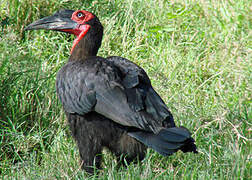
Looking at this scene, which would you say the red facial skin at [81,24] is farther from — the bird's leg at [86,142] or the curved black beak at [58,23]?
the bird's leg at [86,142]

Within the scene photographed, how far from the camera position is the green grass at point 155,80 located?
3.57 meters

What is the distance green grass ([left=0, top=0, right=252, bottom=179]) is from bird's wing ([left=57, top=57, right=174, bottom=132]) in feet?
1.15

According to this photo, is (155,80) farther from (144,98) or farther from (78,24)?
(144,98)

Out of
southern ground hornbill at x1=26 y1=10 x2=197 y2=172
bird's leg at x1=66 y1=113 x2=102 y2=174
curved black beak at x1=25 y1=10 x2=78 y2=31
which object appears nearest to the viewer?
southern ground hornbill at x1=26 y1=10 x2=197 y2=172

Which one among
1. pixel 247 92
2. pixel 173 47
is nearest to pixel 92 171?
pixel 247 92

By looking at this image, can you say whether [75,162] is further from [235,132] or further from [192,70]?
[192,70]

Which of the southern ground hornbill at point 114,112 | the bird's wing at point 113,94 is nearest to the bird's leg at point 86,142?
the southern ground hornbill at point 114,112

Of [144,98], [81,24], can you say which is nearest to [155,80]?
[81,24]

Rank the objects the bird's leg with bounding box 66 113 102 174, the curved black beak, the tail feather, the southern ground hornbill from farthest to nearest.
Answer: the curved black beak < the bird's leg with bounding box 66 113 102 174 < the southern ground hornbill < the tail feather

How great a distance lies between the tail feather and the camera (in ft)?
10.3

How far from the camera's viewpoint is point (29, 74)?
4590 mm

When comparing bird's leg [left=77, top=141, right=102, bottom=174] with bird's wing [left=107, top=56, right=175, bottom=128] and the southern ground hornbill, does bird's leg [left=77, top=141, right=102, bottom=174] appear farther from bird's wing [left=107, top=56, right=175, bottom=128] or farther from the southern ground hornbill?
bird's wing [left=107, top=56, right=175, bottom=128]

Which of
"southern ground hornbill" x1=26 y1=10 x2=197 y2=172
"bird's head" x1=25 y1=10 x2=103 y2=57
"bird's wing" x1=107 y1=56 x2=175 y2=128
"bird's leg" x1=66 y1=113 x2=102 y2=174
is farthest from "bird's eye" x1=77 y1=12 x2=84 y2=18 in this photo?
"bird's leg" x1=66 y1=113 x2=102 y2=174

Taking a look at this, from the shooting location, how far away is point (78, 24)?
406 centimetres
